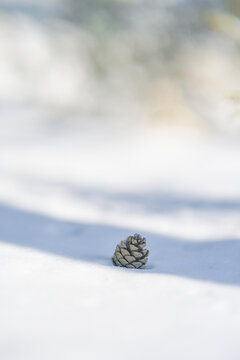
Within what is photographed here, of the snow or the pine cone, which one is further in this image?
the pine cone

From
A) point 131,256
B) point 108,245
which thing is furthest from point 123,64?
point 131,256

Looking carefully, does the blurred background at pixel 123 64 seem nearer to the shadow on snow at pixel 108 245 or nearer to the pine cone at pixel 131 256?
the shadow on snow at pixel 108 245

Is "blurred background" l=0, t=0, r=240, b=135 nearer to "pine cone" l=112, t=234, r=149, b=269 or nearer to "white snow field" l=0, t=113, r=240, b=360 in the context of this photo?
"white snow field" l=0, t=113, r=240, b=360

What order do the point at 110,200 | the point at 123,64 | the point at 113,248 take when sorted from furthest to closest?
1. the point at 123,64
2. the point at 110,200
3. the point at 113,248

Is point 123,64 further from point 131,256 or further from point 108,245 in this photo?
point 131,256

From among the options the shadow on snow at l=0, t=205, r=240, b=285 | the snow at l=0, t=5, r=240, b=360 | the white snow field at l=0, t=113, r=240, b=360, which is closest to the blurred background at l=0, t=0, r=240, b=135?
the snow at l=0, t=5, r=240, b=360

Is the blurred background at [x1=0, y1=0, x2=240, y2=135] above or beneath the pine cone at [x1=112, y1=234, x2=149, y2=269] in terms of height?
above

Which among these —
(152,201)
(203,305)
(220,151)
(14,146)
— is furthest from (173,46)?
(203,305)
